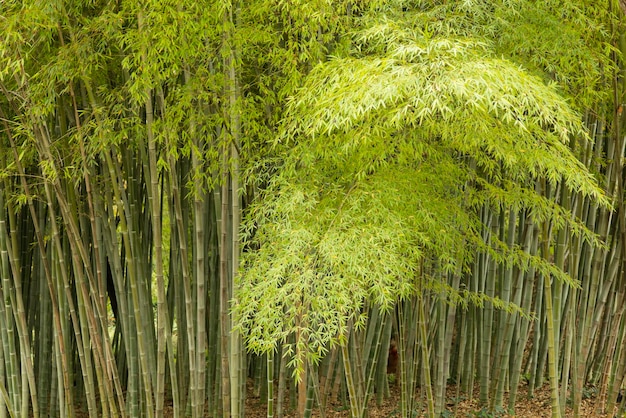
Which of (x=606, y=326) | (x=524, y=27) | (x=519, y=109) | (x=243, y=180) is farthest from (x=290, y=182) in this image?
(x=606, y=326)

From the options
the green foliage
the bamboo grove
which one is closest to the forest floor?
the bamboo grove

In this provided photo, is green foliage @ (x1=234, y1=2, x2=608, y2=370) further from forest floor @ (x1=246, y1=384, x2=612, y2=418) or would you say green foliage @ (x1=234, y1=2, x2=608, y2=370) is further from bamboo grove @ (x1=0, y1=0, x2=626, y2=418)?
forest floor @ (x1=246, y1=384, x2=612, y2=418)

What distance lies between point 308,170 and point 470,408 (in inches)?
116

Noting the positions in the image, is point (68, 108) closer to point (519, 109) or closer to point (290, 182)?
point (290, 182)

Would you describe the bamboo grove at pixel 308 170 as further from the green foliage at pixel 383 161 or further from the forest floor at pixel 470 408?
the forest floor at pixel 470 408

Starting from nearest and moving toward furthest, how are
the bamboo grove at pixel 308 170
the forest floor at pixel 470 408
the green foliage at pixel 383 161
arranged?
the green foliage at pixel 383 161 → the bamboo grove at pixel 308 170 → the forest floor at pixel 470 408

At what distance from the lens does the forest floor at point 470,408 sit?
5590 millimetres

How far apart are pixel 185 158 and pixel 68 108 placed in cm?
93

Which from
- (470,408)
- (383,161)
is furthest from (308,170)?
(470,408)

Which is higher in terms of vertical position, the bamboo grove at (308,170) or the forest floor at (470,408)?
the bamboo grove at (308,170)

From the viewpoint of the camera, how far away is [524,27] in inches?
157

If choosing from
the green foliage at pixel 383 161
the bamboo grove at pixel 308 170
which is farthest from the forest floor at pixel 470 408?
the green foliage at pixel 383 161

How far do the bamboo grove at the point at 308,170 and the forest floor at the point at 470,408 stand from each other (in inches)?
6.5

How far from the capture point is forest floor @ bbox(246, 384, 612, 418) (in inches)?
220
